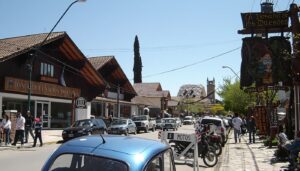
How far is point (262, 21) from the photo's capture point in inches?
779

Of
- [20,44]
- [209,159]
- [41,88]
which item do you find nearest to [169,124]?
[41,88]

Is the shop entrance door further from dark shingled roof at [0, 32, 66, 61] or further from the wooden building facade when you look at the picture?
dark shingled roof at [0, 32, 66, 61]

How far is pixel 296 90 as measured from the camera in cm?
1634

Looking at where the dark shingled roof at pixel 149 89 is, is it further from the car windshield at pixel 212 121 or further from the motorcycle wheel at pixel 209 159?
the motorcycle wheel at pixel 209 159

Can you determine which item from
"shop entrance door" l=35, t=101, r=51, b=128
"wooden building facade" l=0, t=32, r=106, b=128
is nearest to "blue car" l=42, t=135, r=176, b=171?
"wooden building facade" l=0, t=32, r=106, b=128

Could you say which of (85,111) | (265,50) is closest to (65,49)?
(85,111)

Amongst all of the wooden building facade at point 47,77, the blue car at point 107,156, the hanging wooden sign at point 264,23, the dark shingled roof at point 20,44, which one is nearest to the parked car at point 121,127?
the wooden building facade at point 47,77

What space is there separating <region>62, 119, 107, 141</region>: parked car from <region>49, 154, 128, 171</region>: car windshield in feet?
72.0

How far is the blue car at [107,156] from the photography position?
187 inches

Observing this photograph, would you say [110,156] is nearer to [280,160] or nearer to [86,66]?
[280,160]

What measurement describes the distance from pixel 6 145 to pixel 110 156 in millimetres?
19870

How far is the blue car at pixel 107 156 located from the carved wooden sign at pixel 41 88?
28.0 metres

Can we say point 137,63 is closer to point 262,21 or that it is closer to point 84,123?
point 84,123

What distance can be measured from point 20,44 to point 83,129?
436 inches
